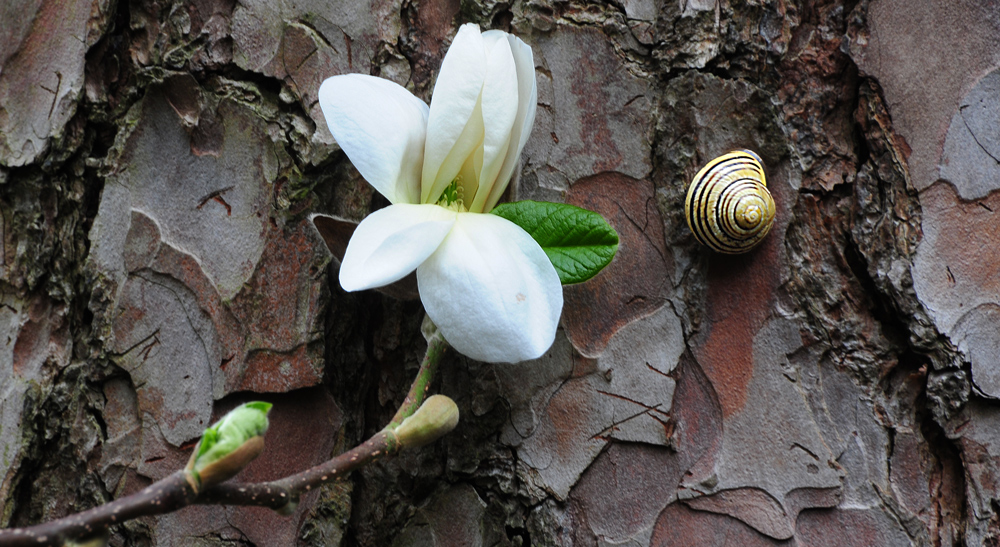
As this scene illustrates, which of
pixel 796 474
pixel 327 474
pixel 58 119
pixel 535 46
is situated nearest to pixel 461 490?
pixel 327 474

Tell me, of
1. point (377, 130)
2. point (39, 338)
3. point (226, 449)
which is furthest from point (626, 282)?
point (39, 338)

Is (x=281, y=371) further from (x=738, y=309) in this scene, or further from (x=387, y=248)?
(x=738, y=309)

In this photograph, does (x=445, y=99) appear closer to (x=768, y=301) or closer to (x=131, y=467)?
(x=768, y=301)

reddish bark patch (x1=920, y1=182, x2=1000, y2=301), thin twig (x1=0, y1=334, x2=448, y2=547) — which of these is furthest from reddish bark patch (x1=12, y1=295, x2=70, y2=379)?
reddish bark patch (x1=920, y1=182, x2=1000, y2=301)

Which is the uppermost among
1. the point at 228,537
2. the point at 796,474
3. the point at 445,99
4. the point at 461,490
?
the point at 445,99

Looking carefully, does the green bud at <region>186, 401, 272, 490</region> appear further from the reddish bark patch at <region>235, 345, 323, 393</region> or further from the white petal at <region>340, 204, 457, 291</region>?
the reddish bark patch at <region>235, 345, 323, 393</region>
